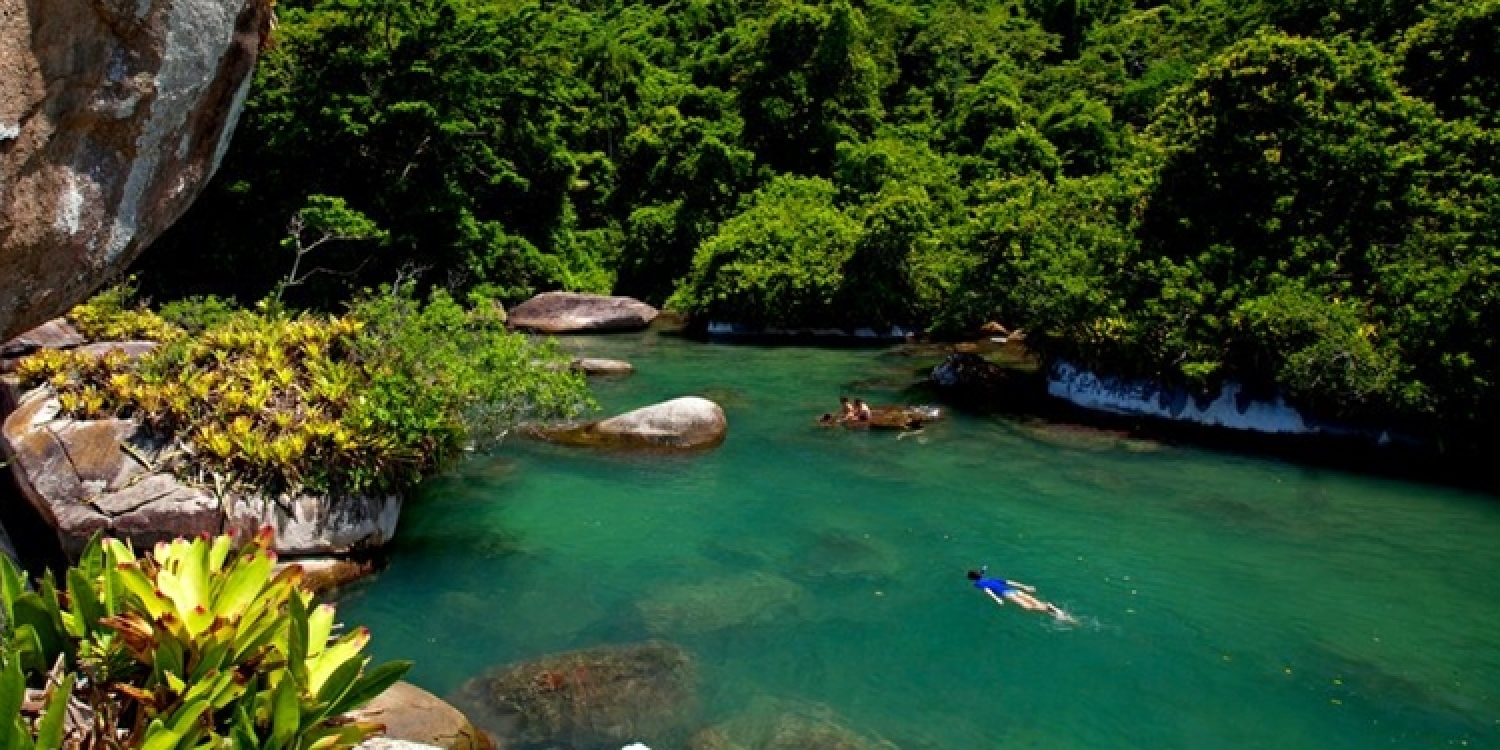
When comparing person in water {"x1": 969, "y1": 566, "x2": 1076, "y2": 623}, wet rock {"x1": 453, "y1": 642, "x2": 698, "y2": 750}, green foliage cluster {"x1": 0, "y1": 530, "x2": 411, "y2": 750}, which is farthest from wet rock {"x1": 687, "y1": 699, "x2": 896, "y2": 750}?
green foliage cluster {"x1": 0, "y1": 530, "x2": 411, "y2": 750}

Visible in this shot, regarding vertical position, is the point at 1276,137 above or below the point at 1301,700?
above

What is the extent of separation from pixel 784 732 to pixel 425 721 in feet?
10.4

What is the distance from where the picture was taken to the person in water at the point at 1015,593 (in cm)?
1200

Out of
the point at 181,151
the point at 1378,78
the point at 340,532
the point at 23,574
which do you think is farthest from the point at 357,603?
the point at 1378,78

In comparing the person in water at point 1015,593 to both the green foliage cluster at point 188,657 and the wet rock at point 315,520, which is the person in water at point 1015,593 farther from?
the green foliage cluster at point 188,657

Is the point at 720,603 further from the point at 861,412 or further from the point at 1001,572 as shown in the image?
the point at 861,412

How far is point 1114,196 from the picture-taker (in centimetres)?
2394

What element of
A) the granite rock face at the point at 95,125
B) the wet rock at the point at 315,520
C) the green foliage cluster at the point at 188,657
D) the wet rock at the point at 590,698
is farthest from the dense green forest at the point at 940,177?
the green foliage cluster at the point at 188,657

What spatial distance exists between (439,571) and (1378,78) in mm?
20421

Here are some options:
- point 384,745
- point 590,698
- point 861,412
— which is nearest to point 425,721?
point 590,698

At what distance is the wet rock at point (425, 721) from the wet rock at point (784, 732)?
1.95m

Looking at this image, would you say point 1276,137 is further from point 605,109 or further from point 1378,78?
point 605,109

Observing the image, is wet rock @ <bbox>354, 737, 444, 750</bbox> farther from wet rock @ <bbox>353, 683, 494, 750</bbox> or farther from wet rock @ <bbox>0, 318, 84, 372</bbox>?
wet rock @ <bbox>0, 318, 84, 372</bbox>

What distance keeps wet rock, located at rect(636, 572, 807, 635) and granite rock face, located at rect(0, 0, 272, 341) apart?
300 inches
